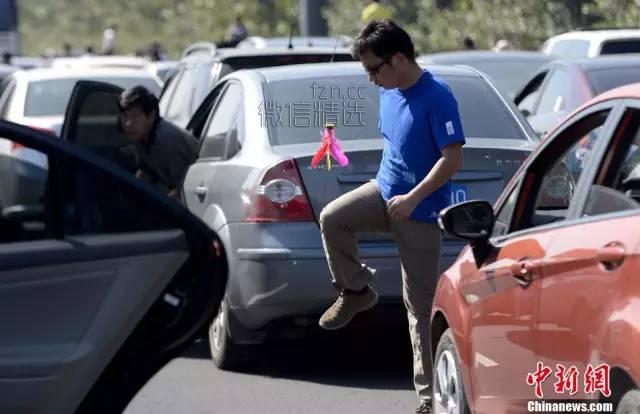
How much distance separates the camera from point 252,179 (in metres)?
8.34

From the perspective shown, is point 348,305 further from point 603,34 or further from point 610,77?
point 603,34

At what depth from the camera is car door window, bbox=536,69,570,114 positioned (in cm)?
1313

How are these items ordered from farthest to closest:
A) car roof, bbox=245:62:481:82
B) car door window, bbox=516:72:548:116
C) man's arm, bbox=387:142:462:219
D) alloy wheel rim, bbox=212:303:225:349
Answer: car door window, bbox=516:72:548:116 → car roof, bbox=245:62:481:82 → alloy wheel rim, bbox=212:303:225:349 → man's arm, bbox=387:142:462:219

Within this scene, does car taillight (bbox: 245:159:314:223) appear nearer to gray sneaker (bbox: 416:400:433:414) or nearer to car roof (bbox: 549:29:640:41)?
gray sneaker (bbox: 416:400:433:414)

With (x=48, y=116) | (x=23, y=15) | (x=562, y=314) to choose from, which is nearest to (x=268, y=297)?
(x=562, y=314)

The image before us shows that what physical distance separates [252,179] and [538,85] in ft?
21.1

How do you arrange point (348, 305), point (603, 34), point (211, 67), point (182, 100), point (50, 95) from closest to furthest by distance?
point (348, 305), point (211, 67), point (182, 100), point (50, 95), point (603, 34)

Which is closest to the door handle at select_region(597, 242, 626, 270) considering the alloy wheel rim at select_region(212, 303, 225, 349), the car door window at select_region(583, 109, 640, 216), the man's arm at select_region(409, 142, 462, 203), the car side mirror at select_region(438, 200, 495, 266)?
the car door window at select_region(583, 109, 640, 216)

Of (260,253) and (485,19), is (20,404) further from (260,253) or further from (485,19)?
(485,19)

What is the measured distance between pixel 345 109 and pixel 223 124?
1.02 m

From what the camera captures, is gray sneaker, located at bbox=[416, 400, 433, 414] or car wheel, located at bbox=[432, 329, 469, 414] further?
gray sneaker, located at bbox=[416, 400, 433, 414]

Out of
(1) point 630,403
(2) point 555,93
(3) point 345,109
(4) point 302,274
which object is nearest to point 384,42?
(4) point 302,274

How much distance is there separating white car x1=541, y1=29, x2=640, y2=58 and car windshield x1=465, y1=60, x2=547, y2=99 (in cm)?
98

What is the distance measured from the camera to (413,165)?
280 inches
